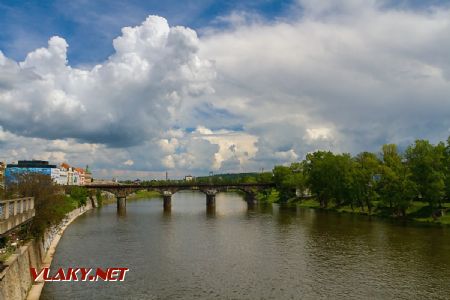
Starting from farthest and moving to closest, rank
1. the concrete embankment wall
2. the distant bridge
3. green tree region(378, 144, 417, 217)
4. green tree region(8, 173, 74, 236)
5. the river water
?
the distant bridge, green tree region(378, 144, 417, 217), green tree region(8, 173, 74, 236), the river water, the concrete embankment wall

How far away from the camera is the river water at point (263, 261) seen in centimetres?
3784

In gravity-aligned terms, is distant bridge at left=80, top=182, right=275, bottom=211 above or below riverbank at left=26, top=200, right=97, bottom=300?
above

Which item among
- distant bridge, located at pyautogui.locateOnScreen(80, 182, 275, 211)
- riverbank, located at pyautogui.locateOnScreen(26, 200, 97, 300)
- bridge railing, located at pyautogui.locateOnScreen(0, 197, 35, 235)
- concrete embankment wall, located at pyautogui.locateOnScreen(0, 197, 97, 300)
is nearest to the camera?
bridge railing, located at pyautogui.locateOnScreen(0, 197, 35, 235)

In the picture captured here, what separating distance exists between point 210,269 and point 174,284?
23.0 ft

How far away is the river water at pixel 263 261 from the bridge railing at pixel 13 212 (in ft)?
24.5

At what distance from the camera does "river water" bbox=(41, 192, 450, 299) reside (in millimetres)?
37844

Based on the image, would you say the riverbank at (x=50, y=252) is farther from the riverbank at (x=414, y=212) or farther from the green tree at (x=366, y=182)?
the riverbank at (x=414, y=212)

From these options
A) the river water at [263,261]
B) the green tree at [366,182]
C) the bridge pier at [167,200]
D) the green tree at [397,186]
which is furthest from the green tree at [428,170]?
→ the bridge pier at [167,200]

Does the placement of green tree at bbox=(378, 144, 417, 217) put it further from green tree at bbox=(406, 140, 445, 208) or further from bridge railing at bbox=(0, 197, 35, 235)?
bridge railing at bbox=(0, 197, 35, 235)

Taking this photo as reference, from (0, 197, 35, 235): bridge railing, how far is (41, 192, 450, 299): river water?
7.46 meters

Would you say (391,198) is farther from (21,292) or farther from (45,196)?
(21,292)

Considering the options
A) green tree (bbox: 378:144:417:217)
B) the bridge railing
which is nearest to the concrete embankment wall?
the bridge railing

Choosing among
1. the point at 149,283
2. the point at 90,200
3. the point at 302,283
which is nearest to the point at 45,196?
the point at 149,283

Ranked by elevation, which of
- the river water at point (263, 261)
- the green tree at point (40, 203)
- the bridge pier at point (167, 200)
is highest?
the green tree at point (40, 203)
